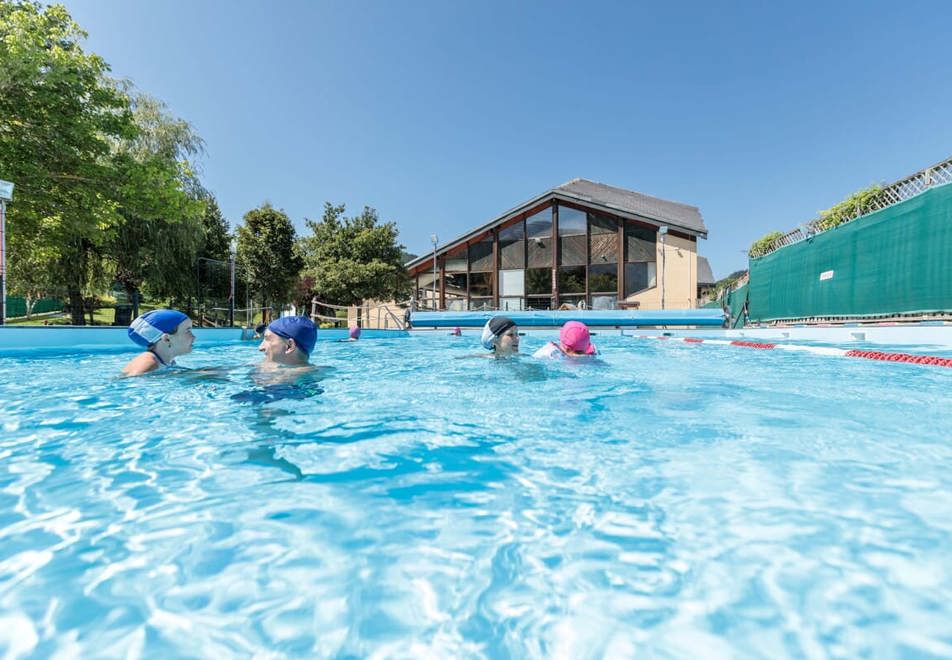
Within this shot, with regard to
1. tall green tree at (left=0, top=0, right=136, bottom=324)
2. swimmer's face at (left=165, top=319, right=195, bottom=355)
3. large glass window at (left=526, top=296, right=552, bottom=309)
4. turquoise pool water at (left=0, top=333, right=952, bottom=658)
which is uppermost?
tall green tree at (left=0, top=0, right=136, bottom=324)

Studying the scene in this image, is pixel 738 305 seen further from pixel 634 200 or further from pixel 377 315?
pixel 377 315

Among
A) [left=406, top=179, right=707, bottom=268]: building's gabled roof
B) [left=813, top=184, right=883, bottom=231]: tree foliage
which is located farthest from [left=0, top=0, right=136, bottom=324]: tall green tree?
[left=813, top=184, right=883, bottom=231]: tree foliage

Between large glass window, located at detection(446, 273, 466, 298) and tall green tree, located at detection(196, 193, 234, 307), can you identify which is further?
large glass window, located at detection(446, 273, 466, 298)

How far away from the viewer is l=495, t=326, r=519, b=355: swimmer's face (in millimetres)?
5383

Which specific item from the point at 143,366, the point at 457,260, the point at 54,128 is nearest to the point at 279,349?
the point at 143,366

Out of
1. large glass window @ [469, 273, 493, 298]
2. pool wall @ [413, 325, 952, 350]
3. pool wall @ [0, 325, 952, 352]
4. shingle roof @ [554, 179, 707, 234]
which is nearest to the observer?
pool wall @ [413, 325, 952, 350]

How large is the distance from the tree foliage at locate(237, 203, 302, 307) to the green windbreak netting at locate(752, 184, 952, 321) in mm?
25056

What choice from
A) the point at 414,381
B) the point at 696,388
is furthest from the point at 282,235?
the point at 696,388

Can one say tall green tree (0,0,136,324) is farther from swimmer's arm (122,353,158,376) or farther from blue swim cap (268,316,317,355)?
blue swim cap (268,316,317,355)

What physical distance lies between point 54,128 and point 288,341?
14707 mm

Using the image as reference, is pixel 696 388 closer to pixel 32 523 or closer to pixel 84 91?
pixel 32 523

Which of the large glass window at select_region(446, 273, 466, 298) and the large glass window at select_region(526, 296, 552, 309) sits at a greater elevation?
the large glass window at select_region(446, 273, 466, 298)

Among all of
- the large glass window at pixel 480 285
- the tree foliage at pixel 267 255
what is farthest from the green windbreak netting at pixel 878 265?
the tree foliage at pixel 267 255

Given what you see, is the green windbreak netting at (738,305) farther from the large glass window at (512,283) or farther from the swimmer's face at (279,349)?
the swimmer's face at (279,349)
